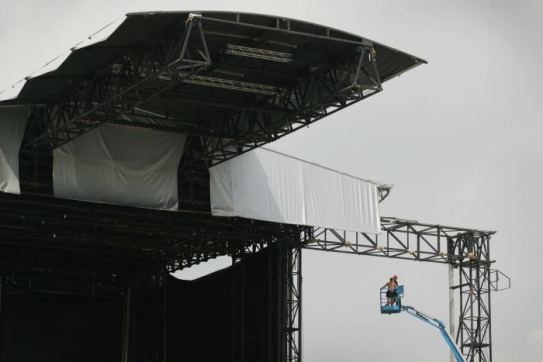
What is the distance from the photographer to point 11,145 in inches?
1368

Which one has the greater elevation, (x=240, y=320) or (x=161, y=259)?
(x=161, y=259)

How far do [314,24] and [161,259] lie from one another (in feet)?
68.8

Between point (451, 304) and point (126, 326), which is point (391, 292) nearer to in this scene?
point (451, 304)

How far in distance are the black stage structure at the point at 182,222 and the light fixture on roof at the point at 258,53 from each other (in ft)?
0.13

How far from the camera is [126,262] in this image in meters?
49.3

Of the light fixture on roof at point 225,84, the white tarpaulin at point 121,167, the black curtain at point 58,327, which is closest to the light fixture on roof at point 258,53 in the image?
the light fixture on roof at point 225,84

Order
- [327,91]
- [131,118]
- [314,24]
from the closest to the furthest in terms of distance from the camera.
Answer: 1. [314,24]
2. [327,91]
3. [131,118]

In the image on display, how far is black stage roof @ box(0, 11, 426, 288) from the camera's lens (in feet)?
96.9

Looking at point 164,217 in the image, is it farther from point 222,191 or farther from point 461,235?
point 461,235

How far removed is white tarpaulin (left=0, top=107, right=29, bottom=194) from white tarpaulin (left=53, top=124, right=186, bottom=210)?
1142 mm

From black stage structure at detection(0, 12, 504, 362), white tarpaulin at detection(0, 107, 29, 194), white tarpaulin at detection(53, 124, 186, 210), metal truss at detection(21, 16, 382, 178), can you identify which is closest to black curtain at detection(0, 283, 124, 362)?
black stage structure at detection(0, 12, 504, 362)

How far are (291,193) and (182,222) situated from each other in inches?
158

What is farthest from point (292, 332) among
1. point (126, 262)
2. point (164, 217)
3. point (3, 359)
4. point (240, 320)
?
point (3, 359)

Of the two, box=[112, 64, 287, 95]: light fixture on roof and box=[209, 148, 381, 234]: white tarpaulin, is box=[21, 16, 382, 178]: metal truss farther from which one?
box=[209, 148, 381, 234]: white tarpaulin
